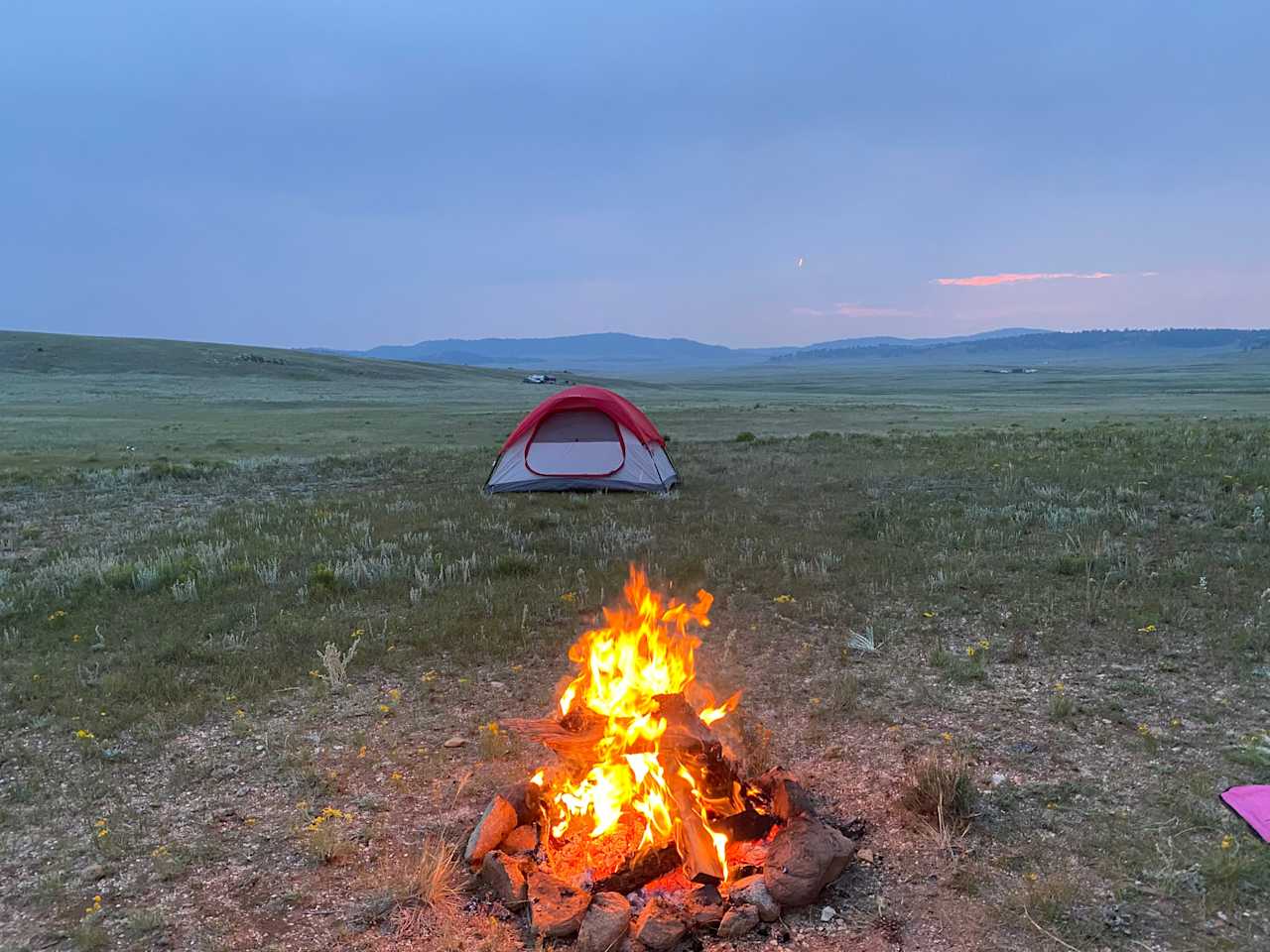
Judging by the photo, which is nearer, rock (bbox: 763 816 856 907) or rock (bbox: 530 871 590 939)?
rock (bbox: 530 871 590 939)

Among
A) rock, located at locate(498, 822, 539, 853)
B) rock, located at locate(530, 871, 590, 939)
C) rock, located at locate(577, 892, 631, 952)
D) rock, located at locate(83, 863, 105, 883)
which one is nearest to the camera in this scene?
rock, located at locate(577, 892, 631, 952)

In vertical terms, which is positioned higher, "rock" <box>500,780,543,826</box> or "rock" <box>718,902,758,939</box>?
"rock" <box>500,780,543,826</box>

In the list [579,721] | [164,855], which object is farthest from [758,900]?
[164,855]

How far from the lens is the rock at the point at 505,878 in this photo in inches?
152

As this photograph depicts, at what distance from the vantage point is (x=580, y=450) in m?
14.6

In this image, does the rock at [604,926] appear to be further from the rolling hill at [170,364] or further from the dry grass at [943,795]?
the rolling hill at [170,364]

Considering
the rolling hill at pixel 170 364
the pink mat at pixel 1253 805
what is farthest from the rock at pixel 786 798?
the rolling hill at pixel 170 364

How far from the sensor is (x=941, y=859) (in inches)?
162

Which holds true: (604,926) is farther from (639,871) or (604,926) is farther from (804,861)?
(804,861)

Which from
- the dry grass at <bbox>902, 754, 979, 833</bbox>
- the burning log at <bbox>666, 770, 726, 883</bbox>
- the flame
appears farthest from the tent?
the burning log at <bbox>666, 770, 726, 883</bbox>

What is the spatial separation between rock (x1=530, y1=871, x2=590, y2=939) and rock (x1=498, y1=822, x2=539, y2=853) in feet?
1.09

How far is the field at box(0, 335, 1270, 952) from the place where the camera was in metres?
3.84

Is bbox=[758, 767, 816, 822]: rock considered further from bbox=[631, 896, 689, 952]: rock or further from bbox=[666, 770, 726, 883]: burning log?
bbox=[631, 896, 689, 952]: rock

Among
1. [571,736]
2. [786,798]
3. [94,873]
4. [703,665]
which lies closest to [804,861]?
[786,798]
